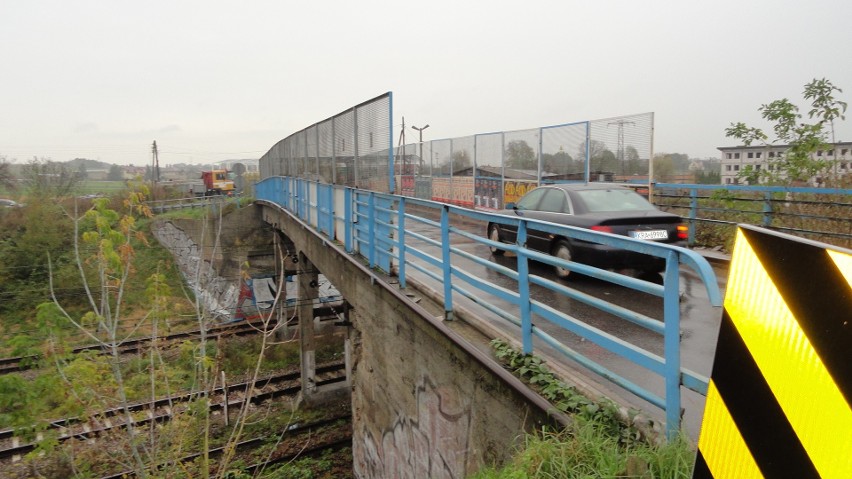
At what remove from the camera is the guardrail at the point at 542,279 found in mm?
2773

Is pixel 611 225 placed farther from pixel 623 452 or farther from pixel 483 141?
pixel 483 141

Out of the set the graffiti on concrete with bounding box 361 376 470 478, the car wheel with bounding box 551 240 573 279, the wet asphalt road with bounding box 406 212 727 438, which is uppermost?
the car wheel with bounding box 551 240 573 279

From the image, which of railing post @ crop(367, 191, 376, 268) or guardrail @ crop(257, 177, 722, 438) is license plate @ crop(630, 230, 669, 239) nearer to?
guardrail @ crop(257, 177, 722, 438)

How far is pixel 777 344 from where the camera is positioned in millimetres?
1169

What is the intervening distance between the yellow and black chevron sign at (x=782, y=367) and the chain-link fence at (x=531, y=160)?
36.3 ft

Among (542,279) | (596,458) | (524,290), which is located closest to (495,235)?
(524,290)

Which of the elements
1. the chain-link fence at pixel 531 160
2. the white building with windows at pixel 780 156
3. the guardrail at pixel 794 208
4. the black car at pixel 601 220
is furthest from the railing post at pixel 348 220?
the white building with windows at pixel 780 156

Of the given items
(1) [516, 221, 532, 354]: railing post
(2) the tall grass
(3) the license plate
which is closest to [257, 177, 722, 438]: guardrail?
(1) [516, 221, 532, 354]: railing post

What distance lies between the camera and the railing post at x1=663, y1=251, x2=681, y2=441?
2746 mm

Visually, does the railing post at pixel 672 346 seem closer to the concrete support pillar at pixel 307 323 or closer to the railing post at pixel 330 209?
the railing post at pixel 330 209

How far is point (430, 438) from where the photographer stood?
570 cm

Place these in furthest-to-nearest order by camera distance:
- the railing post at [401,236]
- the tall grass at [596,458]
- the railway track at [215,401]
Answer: the railway track at [215,401] → the railing post at [401,236] → the tall grass at [596,458]

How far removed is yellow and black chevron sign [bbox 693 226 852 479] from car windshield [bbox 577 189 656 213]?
655 centimetres

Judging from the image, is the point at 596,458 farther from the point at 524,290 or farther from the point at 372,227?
the point at 372,227
